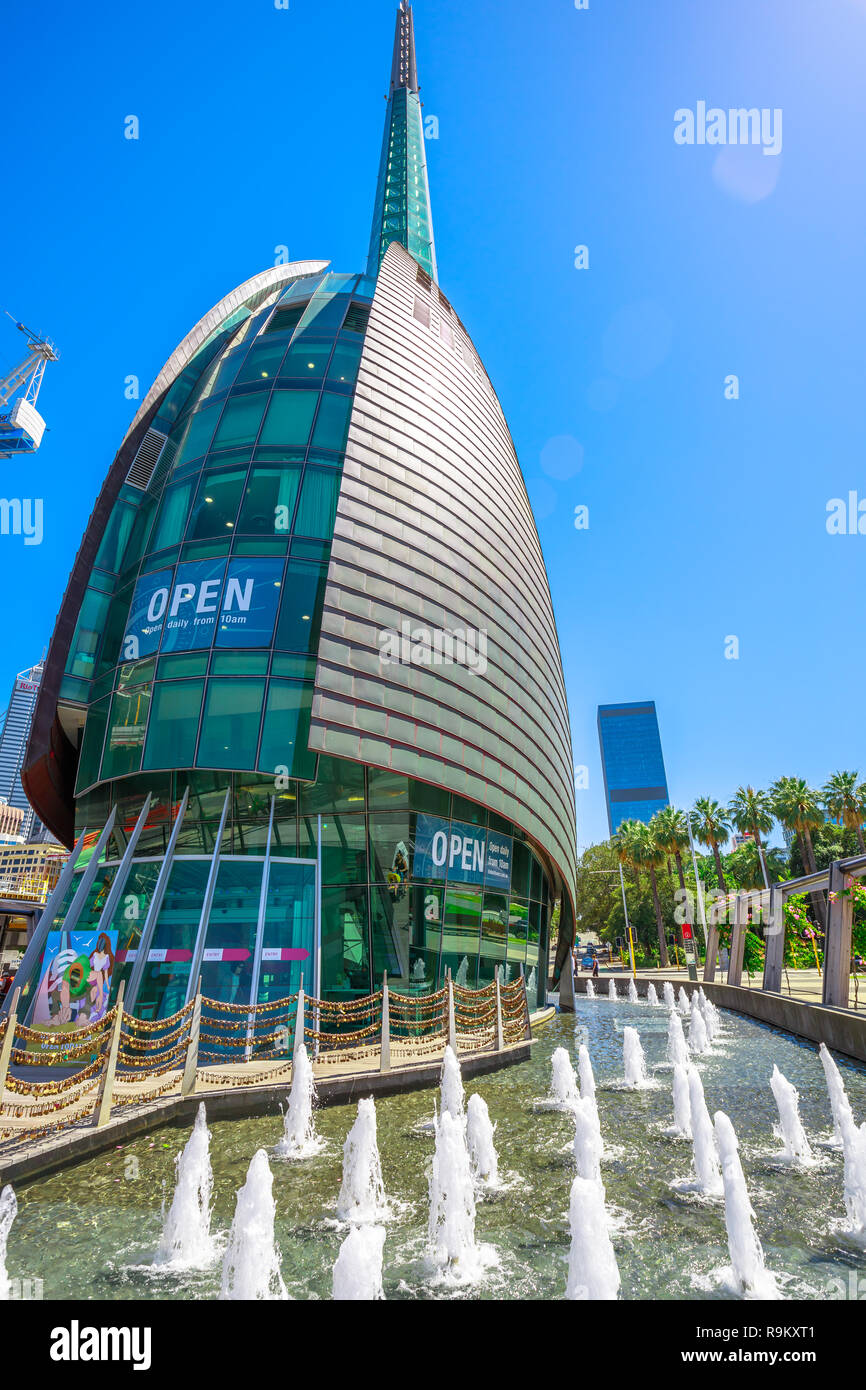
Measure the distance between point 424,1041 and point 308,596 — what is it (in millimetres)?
11093

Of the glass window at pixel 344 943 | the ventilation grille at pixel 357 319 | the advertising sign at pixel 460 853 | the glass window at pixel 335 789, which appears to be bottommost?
Result: the glass window at pixel 344 943

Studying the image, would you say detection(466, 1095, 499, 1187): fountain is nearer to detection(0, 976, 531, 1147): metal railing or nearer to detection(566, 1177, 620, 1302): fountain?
detection(566, 1177, 620, 1302): fountain

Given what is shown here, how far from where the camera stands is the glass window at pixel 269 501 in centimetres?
1862

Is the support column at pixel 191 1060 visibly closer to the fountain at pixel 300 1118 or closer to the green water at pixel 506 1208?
the green water at pixel 506 1208

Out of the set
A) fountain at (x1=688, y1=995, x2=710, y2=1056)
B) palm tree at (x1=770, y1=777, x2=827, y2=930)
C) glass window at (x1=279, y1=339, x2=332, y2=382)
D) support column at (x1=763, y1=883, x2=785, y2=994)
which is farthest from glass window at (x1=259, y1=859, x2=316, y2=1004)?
palm tree at (x1=770, y1=777, x2=827, y2=930)

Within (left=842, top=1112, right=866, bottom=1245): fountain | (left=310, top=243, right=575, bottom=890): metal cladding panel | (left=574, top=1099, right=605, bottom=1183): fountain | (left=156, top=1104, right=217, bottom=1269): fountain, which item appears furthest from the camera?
(left=310, top=243, right=575, bottom=890): metal cladding panel

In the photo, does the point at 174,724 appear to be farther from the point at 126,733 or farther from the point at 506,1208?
the point at 506,1208

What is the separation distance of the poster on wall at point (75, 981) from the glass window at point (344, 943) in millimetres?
4579

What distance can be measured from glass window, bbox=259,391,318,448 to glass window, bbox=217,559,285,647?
4424mm

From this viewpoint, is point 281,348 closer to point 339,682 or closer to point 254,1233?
point 339,682

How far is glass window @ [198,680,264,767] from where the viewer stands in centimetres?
1645

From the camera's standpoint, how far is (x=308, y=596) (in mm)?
17891

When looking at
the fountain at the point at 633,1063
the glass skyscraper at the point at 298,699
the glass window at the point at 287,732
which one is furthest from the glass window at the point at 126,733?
the fountain at the point at 633,1063
